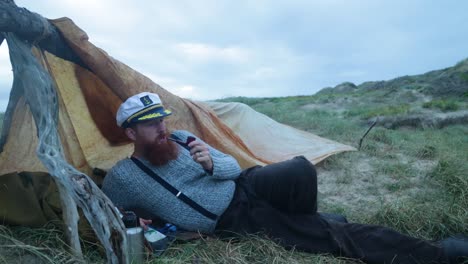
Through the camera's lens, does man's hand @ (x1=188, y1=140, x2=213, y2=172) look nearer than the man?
No

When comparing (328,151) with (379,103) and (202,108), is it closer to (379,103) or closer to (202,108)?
(202,108)

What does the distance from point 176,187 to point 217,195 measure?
0.27 metres

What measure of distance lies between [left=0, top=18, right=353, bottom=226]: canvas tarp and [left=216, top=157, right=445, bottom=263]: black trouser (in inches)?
47.4

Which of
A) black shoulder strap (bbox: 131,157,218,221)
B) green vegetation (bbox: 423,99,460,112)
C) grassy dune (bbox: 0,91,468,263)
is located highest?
green vegetation (bbox: 423,99,460,112)

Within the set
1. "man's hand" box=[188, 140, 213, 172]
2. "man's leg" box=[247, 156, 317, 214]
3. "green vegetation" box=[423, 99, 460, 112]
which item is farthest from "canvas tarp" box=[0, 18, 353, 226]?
"green vegetation" box=[423, 99, 460, 112]

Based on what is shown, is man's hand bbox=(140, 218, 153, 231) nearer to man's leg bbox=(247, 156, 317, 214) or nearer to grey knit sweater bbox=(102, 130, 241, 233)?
grey knit sweater bbox=(102, 130, 241, 233)

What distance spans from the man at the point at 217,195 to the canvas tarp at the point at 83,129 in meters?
0.53

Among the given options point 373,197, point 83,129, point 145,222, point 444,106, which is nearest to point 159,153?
point 145,222

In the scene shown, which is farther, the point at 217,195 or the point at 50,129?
the point at 217,195

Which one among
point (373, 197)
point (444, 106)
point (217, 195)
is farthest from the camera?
point (444, 106)

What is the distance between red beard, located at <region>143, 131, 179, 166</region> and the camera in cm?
255

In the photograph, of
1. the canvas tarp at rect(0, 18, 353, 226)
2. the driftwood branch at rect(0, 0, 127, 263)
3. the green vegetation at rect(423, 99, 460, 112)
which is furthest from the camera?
the green vegetation at rect(423, 99, 460, 112)

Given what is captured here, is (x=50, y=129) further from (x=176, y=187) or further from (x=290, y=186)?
(x=290, y=186)

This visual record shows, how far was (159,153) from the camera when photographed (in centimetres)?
255
